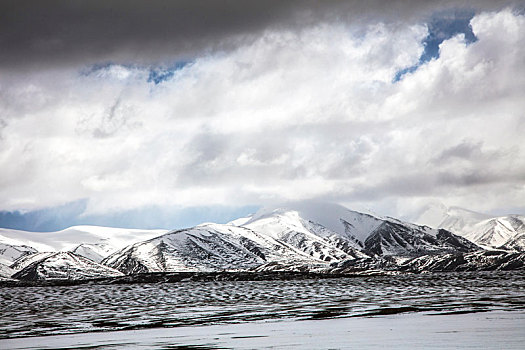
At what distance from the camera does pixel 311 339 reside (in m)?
25.3

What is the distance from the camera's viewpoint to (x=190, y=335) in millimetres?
30125

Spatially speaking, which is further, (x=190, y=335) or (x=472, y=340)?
(x=190, y=335)

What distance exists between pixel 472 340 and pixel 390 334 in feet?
16.1

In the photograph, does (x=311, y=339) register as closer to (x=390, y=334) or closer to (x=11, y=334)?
(x=390, y=334)

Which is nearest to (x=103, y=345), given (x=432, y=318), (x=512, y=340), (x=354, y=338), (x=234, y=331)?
(x=234, y=331)

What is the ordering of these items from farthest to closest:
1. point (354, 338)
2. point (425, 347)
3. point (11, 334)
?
point (11, 334), point (354, 338), point (425, 347)

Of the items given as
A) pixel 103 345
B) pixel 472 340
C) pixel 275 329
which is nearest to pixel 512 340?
pixel 472 340

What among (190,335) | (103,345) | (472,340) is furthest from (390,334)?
(103,345)

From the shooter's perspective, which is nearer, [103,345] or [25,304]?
[103,345]

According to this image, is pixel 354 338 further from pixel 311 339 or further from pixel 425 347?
pixel 425 347

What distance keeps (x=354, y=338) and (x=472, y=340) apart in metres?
4.84

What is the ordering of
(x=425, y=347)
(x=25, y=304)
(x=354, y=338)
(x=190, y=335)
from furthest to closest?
1. (x=25, y=304)
2. (x=190, y=335)
3. (x=354, y=338)
4. (x=425, y=347)

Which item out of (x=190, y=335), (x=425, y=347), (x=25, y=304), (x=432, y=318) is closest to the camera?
(x=425, y=347)

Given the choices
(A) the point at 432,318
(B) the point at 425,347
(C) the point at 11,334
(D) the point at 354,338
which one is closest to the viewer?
(B) the point at 425,347
